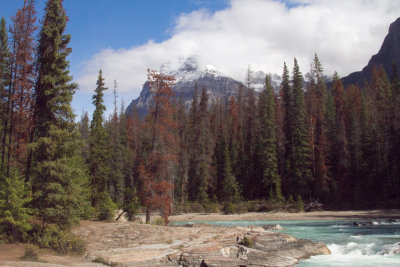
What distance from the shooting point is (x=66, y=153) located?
18.0m

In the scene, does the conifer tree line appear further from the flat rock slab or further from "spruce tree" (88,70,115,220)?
the flat rock slab

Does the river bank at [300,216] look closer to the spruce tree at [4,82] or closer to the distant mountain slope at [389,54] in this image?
the spruce tree at [4,82]

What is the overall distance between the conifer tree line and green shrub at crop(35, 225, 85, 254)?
271mm

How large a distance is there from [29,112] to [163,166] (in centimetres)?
912

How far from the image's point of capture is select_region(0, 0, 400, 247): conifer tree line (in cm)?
1748

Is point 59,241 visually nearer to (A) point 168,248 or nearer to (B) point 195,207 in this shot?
(A) point 168,248

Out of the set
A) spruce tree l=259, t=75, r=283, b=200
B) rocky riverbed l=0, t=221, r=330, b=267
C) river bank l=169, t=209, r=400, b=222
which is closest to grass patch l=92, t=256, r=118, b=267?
rocky riverbed l=0, t=221, r=330, b=267

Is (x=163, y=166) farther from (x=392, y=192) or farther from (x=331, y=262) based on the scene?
(x=392, y=192)

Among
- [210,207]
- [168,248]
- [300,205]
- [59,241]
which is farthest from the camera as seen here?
[210,207]

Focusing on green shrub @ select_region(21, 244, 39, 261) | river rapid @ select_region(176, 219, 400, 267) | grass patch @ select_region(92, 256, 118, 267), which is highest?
green shrub @ select_region(21, 244, 39, 261)

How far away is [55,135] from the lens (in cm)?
1770

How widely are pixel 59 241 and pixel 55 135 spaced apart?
17.2 ft

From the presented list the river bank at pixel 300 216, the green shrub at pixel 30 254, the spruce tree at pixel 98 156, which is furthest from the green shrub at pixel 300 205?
the green shrub at pixel 30 254

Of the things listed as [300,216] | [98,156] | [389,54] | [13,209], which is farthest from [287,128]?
[389,54]
